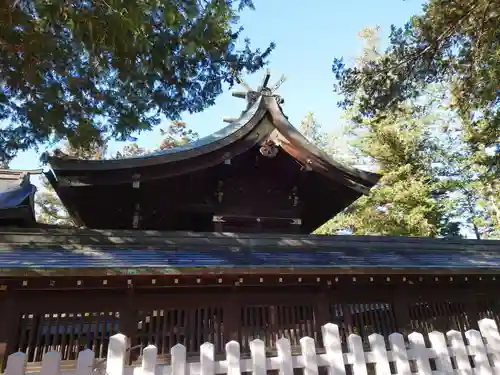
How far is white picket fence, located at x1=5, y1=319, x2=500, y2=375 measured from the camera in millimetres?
2846

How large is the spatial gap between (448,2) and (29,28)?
7.05 metres

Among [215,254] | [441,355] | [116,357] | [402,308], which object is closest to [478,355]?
[441,355]

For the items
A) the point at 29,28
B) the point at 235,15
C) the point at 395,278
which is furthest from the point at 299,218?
the point at 29,28

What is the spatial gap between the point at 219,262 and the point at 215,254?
45cm

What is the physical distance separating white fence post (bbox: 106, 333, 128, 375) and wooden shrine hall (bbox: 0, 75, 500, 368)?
1.07 metres

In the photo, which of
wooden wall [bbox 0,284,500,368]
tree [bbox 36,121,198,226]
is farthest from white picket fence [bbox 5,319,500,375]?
tree [bbox 36,121,198,226]

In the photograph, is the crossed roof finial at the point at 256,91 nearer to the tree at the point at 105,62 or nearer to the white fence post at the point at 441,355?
the tree at the point at 105,62

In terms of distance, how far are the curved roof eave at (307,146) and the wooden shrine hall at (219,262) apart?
0.09 ft

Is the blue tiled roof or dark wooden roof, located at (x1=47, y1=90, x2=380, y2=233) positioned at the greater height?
dark wooden roof, located at (x1=47, y1=90, x2=380, y2=233)

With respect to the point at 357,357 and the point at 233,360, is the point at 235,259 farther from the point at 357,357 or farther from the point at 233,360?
the point at 357,357

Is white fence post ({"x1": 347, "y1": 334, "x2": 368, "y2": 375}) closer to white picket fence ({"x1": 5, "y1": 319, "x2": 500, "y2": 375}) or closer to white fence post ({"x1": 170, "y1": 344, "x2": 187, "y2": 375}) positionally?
white picket fence ({"x1": 5, "y1": 319, "x2": 500, "y2": 375})

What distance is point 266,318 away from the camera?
487 centimetres

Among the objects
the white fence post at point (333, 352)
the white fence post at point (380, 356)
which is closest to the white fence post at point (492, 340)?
the white fence post at point (380, 356)

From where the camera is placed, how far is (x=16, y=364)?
2.66 metres
